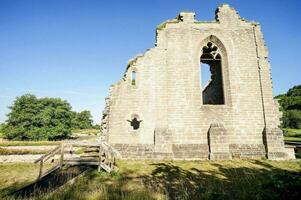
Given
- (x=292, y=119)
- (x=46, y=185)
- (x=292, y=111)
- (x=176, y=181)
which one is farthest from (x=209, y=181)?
(x=292, y=111)

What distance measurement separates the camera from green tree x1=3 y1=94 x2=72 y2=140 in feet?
123

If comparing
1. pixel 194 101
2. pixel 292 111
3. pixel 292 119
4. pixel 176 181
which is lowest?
pixel 176 181

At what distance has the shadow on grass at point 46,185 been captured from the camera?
19.3ft

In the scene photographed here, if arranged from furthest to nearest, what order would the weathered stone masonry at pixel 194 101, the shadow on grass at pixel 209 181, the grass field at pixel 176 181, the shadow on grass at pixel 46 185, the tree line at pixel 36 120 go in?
the tree line at pixel 36 120 → the weathered stone masonry at pixel 194 101 → the shadow on grass at pixel 46 185 → the shadow on grass at pixel 209 181 → the grass field at pixel 176 181


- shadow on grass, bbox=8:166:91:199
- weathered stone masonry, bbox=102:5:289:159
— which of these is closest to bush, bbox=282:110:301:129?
weathered stone masonry, bbox=102:5:289:159

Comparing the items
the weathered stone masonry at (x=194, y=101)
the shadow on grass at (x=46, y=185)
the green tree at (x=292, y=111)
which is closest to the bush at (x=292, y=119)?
the green tree at (x=292, y=111)

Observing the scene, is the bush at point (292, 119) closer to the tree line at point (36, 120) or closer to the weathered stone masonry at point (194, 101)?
the weathered stone masonry at point (194, 101)

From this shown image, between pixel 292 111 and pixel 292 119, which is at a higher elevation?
pixel 292 111

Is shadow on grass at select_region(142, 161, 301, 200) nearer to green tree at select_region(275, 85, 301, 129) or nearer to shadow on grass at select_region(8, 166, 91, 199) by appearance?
shadow on grass at select_region(8, 166, 91, 199)

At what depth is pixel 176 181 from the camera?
24.0 ft

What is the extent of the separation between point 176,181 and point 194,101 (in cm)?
595

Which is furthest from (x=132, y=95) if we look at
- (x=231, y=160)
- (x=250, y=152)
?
(x=250, y=152)

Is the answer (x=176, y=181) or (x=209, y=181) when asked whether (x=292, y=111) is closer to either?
(x=209, y=181)

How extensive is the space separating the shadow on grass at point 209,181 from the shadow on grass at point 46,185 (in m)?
2.81
